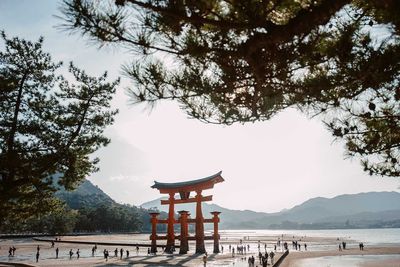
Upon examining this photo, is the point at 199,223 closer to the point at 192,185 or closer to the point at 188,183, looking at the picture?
the point at 192,185

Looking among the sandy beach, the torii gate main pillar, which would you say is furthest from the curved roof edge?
the sandy beach

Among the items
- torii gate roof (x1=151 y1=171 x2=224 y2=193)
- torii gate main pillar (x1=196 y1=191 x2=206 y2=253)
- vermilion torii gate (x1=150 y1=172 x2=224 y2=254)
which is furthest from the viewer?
torii gate main pillar (x1=196 y1=191 x2=206 y2=253)

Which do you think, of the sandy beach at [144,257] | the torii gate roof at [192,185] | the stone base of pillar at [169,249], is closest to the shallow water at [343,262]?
the sandy beach at [144,257]

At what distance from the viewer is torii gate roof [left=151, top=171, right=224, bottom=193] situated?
96.9 feet

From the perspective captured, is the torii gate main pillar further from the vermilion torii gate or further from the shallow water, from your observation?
the shallow water

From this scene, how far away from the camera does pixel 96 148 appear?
12773 mm

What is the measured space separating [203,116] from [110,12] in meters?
2.67

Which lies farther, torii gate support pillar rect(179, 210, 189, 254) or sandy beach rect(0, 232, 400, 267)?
torii gate support pillar rect(179, 210, 189, 254)

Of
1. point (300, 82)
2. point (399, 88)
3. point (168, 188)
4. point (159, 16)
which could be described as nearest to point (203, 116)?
point (300, 82)

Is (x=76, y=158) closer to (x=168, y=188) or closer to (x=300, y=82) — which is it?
(x=300, y=82)

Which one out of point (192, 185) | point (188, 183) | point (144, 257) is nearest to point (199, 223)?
point (192, 185)

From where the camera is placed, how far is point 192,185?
30344mm

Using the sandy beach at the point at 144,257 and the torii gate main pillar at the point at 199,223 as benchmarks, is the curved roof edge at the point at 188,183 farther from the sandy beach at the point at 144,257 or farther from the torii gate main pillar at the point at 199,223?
the sandy beach at the point at 144,257

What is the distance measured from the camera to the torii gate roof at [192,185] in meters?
29.5
